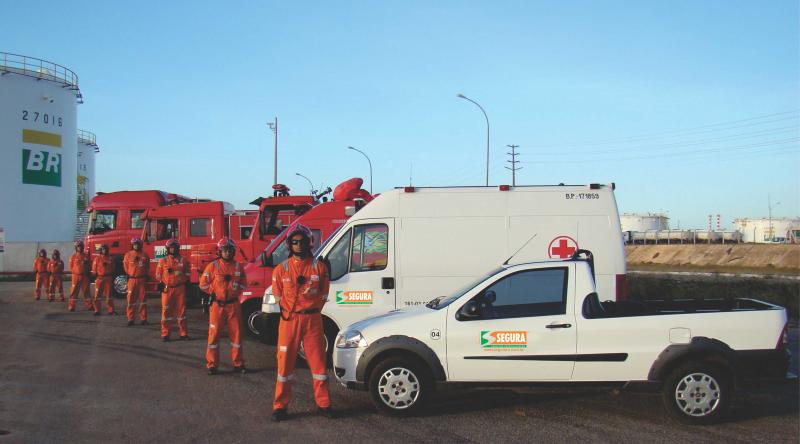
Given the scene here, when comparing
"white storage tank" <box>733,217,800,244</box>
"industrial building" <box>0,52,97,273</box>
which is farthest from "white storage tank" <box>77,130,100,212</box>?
"white storage tank" <box>733,217,800,244</box>

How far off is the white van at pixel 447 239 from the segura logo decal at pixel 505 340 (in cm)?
246

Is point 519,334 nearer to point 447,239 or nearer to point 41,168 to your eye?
point 447,239

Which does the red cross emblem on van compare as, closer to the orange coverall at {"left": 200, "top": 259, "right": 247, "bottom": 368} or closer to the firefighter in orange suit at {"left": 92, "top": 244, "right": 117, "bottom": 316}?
the orange coverall at {"left": 200, "top": 259, "right": 247, "bottom": 368}

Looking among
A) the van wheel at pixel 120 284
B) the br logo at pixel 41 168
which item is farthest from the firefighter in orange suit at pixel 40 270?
the br logo at pixel 41 168

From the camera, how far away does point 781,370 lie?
6.14 meters

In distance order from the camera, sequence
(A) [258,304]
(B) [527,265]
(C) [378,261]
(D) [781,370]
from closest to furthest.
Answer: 1. (D) [781,370]
2. (B) [527,265]
3. (C) [378,261]
4. (A) [258,304]

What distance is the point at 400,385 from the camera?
6559mm

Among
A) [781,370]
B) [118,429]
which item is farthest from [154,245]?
[781,370]

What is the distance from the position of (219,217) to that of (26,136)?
95.1 feet

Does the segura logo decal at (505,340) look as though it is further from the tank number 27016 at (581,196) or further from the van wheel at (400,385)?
the tank number 27016 at (581,196)

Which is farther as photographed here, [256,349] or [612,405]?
[256,349]

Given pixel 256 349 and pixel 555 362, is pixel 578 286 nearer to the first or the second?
pixel 555 362

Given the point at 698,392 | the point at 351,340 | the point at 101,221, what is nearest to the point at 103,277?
the point at 101,221

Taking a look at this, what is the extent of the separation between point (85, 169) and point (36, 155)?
19.1 metres
